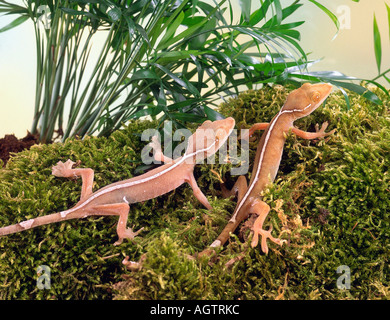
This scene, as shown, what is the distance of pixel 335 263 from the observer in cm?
146

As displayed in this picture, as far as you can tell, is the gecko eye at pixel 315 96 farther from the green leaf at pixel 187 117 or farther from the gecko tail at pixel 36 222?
the gecko tail at pixel 36 222

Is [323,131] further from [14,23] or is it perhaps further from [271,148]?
[14,23]

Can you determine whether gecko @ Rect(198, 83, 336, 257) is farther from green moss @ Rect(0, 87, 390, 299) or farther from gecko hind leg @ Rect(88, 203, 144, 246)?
gecko hind leg @ Rect(88, 203, 144, 246)

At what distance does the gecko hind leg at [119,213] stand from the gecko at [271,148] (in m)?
0.43

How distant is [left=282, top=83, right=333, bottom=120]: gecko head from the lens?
5.55 ft

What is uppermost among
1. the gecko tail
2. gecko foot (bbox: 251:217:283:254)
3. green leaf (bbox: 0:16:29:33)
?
green leaf (bbox: 0:16:29:33)

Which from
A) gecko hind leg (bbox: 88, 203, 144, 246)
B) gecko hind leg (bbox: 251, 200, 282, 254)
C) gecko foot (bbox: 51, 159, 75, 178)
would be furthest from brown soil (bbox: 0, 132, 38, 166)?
gecko hind leg (bbox: 251, 200, 282, 254)

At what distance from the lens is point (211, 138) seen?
172 cm

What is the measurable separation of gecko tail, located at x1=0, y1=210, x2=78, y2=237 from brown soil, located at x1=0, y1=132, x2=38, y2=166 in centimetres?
93

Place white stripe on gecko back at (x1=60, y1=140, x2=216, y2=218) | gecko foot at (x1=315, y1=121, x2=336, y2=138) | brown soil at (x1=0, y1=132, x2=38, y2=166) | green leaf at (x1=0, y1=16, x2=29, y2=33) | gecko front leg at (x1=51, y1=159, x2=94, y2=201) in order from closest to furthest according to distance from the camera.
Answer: white stripe on gecko back at (x1=60, y1=140, x2=216, y2=218)
gecko front leg at (x1=51, y1=159, x2=94, y2=201)
gecko foot at (x1=315, y1=121, x2=336, y2=138)
brown soil at (x1=0, y1=132, x2=38, y2=166)
green leaf at (x1=0, y1=16, x2=29, y2=33)

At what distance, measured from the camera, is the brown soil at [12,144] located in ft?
7.38

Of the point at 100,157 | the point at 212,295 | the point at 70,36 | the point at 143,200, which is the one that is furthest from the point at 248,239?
the point at 70,36

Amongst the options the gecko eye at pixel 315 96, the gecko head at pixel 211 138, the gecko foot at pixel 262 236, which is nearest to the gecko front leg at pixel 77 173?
the gecko head at pixel 211 138

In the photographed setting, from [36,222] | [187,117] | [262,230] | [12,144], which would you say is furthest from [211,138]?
[12,144]
